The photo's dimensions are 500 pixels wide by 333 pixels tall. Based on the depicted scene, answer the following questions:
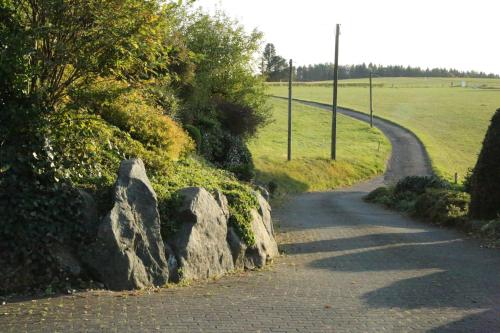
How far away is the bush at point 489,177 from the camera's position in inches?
665

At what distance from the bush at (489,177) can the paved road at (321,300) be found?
296 centimetres

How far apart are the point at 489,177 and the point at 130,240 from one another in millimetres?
12315

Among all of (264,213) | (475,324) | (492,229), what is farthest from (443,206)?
(475,324)

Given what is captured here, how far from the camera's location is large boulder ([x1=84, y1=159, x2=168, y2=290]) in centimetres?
804

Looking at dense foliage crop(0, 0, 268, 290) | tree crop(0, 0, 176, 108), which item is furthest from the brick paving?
tree crop(0, 0, 176, 108)

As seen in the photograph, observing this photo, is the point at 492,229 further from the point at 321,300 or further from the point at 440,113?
the point at 440,113

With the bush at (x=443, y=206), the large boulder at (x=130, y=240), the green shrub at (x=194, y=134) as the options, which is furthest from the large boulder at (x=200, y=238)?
the green shrub at (x=194, y=134)

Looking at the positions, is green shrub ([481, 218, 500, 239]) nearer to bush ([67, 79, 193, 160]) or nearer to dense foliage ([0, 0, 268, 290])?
dense foliage ([0, 0, 268, 290])

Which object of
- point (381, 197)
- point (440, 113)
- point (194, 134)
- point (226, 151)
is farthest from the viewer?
point (440, 113)

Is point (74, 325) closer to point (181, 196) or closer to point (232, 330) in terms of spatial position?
point (232, 330)

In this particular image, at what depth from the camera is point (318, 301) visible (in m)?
8.45

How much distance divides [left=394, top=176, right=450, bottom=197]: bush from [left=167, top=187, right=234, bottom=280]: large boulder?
18679mm

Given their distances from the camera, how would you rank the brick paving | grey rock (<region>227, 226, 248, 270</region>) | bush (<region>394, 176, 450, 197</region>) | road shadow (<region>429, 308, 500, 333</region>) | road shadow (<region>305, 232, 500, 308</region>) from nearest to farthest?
the brick paving < road shadow (<region>429, 308, 500, 333</region>) < road shadow (<region>305, 232, 500, 308</region>) < grey rock (<region>227, 226, 248, 270</region>) < bush (<region>394, 176, 450, 197</region>)

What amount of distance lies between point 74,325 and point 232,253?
459cm
